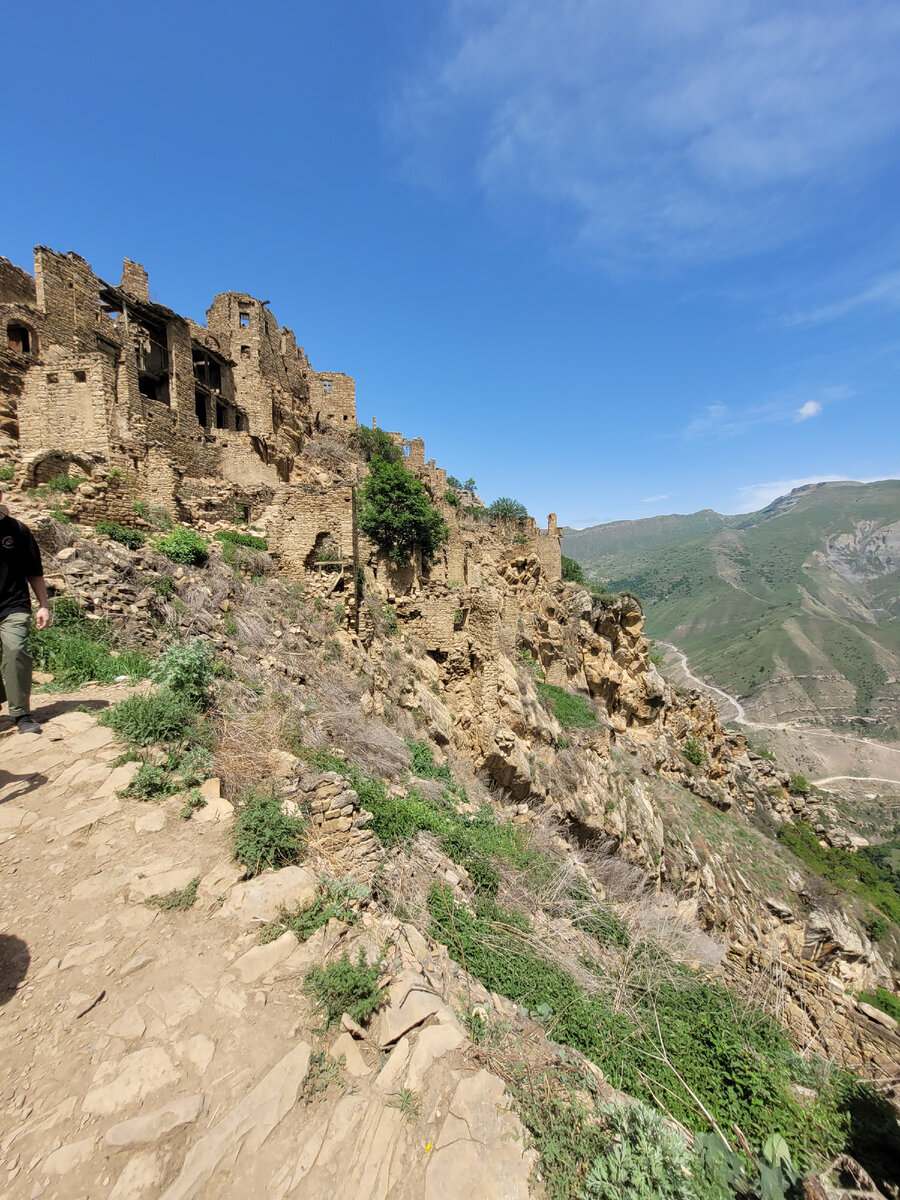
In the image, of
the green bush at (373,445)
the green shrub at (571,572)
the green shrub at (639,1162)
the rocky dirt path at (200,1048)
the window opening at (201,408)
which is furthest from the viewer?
the green shrub at (571,572)

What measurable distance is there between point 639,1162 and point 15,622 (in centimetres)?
654

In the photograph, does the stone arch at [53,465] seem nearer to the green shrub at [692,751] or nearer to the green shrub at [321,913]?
the green shrub at [321,913]

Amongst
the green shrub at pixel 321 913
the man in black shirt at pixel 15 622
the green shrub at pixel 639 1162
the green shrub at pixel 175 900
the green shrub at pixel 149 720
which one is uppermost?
the man in black shirt at pixel 15 622

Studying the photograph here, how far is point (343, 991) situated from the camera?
2.88 meters

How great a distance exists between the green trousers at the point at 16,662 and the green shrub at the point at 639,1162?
19.5 ft

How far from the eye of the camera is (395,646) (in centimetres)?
1136

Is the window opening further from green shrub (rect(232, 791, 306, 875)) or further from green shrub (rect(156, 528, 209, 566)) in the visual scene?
green shrub (rect(232, 791, 306, 875))

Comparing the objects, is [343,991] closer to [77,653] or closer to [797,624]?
[77,653]

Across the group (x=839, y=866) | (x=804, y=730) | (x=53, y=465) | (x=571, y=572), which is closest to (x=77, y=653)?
(x=53, y=465)

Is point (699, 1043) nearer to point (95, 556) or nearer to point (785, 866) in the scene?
point (95, 556)

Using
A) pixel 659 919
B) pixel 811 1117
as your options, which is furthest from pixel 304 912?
pixel 659 919

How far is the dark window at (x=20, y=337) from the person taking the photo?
12.0m

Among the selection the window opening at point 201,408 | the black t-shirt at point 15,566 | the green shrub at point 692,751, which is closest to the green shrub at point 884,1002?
the green shrub at point 692,751

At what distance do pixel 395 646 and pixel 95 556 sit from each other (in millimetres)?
6320
